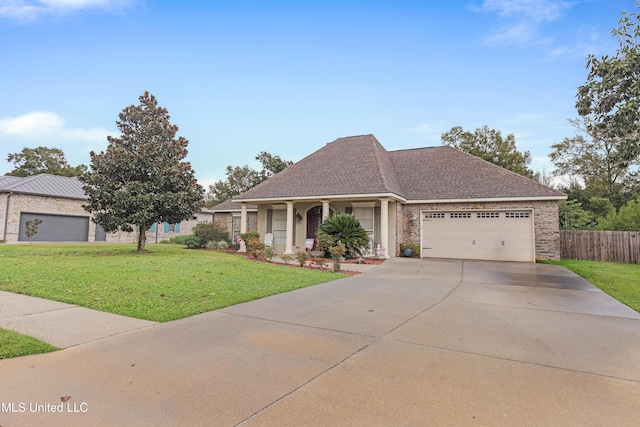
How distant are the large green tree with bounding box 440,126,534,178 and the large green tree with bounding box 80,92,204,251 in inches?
919

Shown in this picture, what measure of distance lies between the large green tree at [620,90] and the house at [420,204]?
22.2ft

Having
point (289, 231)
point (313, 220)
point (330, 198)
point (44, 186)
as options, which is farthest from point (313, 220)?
point (44, 186)

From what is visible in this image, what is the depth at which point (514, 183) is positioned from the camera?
1588 centimetres

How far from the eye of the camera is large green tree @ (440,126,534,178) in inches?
1113

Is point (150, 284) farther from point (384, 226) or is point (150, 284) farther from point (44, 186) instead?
point (44, 186)

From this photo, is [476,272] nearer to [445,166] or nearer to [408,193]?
[408,193]

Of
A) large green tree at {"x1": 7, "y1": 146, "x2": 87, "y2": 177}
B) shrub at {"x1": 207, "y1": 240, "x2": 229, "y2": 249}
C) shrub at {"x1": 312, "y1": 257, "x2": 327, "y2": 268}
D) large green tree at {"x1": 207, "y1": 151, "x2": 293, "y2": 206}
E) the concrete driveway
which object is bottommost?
the concrete driveway

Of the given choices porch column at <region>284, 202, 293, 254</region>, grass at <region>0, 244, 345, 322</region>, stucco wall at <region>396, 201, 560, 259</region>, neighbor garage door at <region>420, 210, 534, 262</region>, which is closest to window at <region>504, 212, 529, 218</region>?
neighbor garage door at <region>420, 210, 534, 262</region>

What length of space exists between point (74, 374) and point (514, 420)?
384 centimetres

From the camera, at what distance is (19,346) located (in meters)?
3.85

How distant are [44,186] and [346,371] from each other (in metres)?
31.1

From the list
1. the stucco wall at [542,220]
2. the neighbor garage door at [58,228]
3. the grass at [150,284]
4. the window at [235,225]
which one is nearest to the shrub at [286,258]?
the grass at [150,284]

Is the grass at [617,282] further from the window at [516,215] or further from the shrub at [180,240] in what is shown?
the shrub at [180,240]

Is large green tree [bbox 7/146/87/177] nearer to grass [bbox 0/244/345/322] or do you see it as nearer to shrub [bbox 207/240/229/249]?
shrub [bbox 207/240/229/249]
